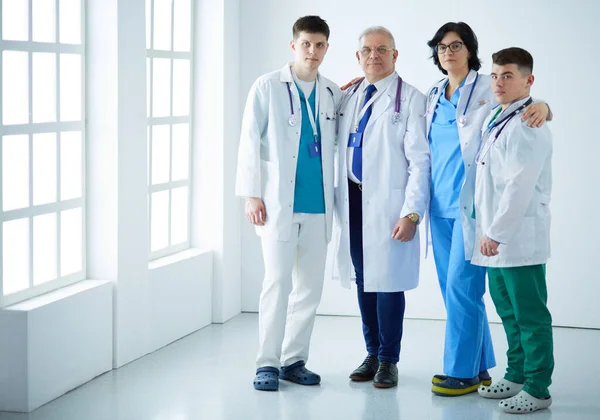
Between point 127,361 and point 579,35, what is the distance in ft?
10.5

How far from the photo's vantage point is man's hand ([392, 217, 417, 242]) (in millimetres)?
4266

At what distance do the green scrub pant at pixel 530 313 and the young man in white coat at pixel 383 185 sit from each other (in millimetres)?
448

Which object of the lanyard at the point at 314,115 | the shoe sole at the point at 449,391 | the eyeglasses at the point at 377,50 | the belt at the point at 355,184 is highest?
the eyeglasses at the point at 377,50

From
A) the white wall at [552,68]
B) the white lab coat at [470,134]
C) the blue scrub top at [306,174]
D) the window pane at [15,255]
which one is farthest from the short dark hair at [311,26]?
the white wall at [552,68]

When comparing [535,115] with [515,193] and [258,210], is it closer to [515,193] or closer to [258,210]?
[515,193]

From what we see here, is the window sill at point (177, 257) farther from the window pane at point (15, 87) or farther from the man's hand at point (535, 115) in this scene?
the man's hand at point (535, 115)

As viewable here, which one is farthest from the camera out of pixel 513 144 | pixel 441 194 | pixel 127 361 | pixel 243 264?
pixel 243 264

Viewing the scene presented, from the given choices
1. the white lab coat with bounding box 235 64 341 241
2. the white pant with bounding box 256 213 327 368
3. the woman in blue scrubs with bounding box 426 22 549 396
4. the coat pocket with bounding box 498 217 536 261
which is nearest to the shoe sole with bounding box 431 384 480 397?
the woman in blue scrubs with bounding box 426 22 549 396

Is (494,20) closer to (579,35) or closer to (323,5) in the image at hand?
(579,35)

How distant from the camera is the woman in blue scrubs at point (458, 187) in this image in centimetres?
412

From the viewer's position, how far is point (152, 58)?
530 cm

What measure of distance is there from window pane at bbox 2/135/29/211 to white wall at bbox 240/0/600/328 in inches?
91.8

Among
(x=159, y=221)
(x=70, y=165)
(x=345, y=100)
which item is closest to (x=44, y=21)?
(x=70, y=165)

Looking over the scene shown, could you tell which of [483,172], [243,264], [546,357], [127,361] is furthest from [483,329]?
[243,264]
